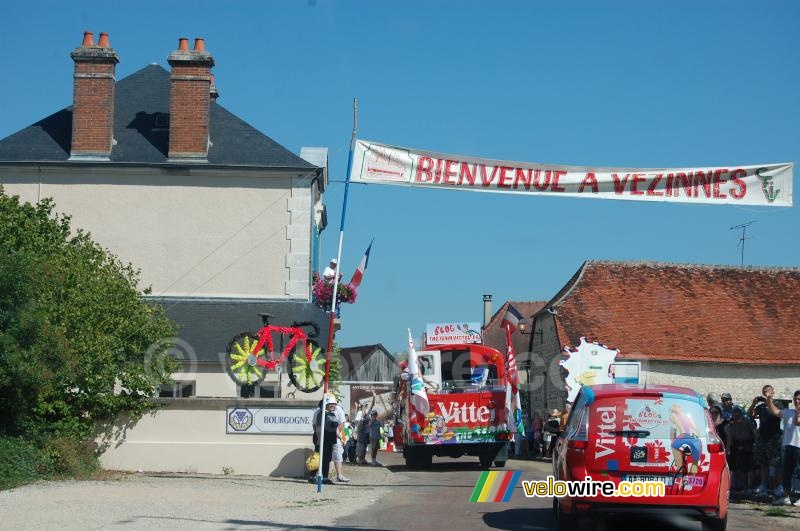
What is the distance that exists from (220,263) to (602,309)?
18.2 metres

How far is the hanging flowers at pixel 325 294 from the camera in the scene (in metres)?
27.7

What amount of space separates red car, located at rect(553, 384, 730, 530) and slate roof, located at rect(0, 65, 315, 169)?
17946 millimetres

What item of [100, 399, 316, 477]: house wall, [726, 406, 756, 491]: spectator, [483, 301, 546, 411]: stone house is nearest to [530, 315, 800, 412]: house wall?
[483, 301, 546, 411]: stone house

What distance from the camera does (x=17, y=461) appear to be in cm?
1745

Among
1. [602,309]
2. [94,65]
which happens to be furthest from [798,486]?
[602,309]

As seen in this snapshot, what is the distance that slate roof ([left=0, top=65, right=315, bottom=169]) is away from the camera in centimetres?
2822

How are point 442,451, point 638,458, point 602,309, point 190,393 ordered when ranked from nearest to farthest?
point 638,458
point 442,451
point 190,393
point 602,309

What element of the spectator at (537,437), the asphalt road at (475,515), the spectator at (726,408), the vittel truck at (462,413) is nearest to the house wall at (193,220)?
the vittel truck at (462,413)

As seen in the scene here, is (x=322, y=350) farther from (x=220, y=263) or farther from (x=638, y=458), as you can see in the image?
(x=638, y=458)

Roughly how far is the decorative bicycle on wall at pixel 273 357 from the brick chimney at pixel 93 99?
7.90 meters

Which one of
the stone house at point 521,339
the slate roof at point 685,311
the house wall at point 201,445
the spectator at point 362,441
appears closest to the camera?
the house wall at point 201,445

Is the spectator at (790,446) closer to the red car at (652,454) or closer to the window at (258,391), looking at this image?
the red car at (652,454)

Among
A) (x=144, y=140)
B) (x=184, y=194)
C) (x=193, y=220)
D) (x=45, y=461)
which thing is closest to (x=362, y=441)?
(x=193, y=220)

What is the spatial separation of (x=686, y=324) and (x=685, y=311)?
847 mm
